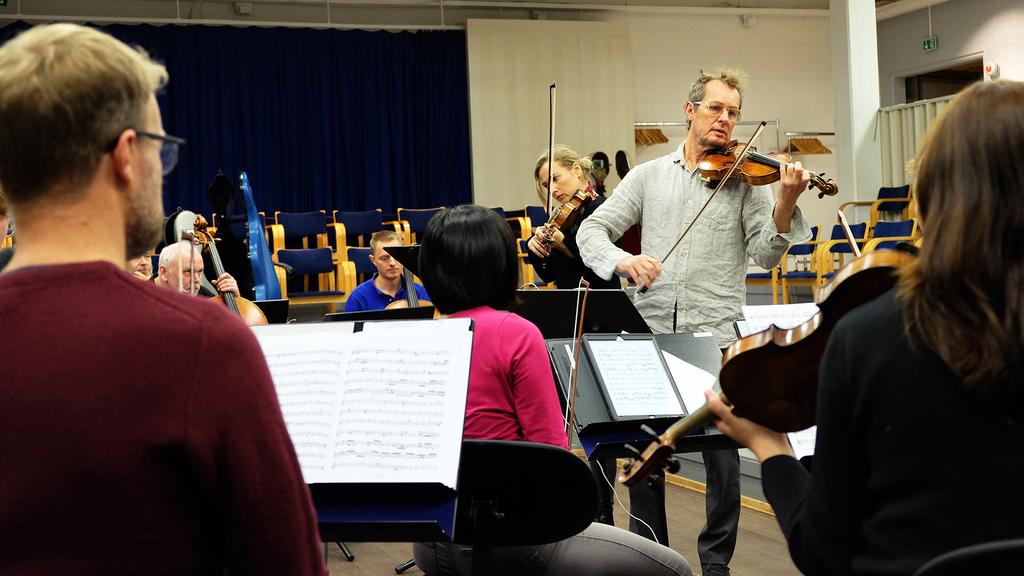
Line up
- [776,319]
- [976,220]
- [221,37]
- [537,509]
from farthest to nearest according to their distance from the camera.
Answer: [221,37] → [776,319] → [537,509] → [976,220]

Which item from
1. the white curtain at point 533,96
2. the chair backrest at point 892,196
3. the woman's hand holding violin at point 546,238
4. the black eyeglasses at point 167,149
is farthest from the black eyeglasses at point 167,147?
the white curtain at point 533,96

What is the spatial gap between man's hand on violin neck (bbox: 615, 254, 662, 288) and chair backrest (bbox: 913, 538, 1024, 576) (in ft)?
6.12

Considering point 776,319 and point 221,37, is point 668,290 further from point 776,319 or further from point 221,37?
point 221,37

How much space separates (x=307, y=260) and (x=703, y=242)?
6.09 meters

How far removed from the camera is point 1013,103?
1092 millimetres

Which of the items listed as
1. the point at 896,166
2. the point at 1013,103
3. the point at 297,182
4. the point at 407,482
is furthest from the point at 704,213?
the point at 297,182

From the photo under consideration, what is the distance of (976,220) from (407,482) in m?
1.01

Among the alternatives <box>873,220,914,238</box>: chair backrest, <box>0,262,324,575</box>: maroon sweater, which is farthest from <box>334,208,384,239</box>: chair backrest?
<box>0,262,324,575</box>: maroon sweater

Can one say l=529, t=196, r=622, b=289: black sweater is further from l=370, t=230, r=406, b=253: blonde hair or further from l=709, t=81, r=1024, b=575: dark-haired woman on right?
l=709, t=81, r=1024, b=575: dark-haired woman on right

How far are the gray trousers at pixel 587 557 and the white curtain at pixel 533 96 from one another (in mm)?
10734

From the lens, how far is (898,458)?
3.61 feet

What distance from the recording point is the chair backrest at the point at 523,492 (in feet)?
5.84

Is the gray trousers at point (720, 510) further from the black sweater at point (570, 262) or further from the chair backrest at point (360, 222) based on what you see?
the chair backrest at point (360, 222)

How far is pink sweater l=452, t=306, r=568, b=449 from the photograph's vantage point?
1.99 meters
